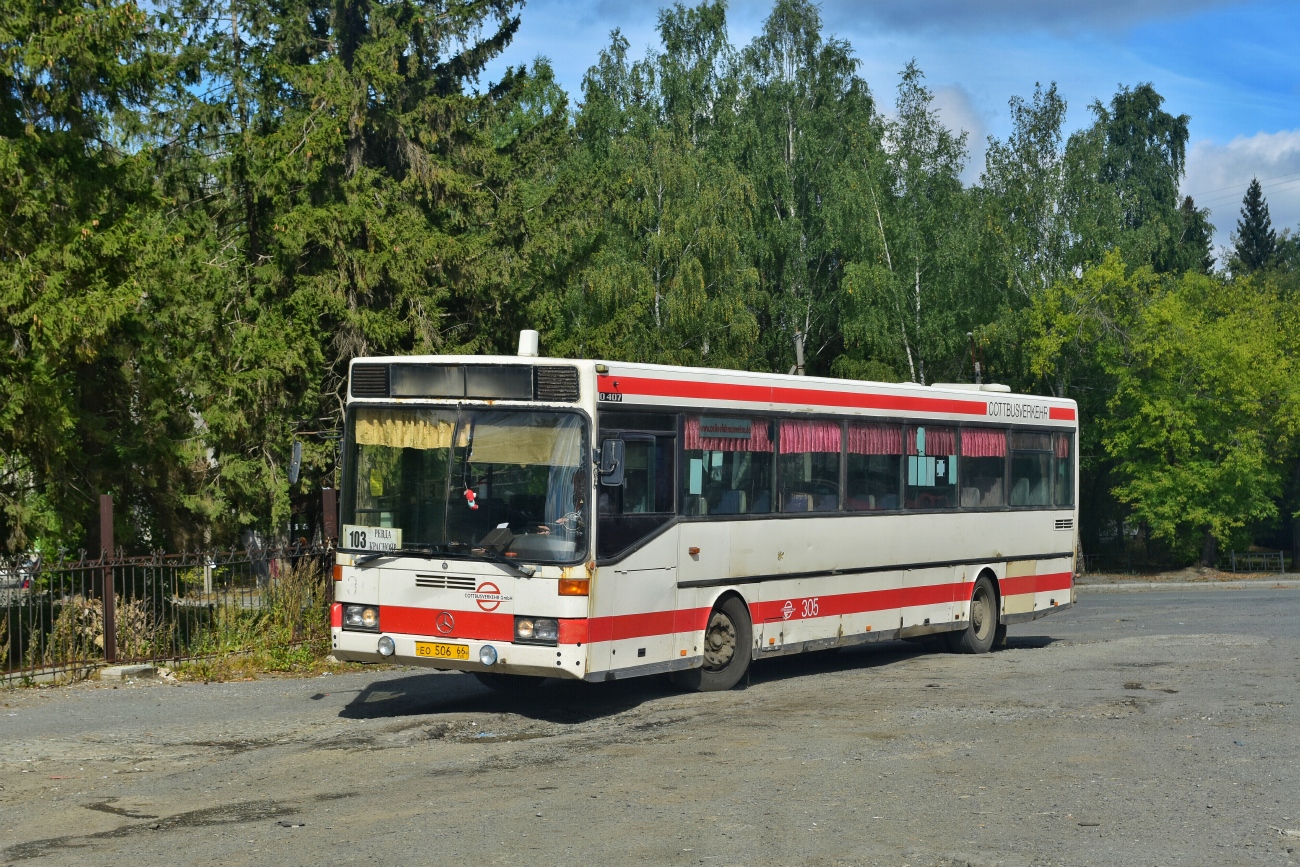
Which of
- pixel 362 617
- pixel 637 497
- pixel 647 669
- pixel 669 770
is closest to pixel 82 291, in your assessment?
pixel 362 617

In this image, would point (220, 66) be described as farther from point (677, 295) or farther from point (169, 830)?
point (169, 830)

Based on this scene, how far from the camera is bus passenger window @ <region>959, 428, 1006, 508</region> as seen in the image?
1780cm

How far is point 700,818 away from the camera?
830 centimetres

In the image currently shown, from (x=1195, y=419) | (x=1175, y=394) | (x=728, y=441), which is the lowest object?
(x=728, y=441)

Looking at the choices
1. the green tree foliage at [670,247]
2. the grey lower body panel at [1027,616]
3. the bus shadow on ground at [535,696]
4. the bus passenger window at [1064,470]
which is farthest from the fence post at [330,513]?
the green tree foliage at [670,247]

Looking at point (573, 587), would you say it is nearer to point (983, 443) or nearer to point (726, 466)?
point (726, 466)

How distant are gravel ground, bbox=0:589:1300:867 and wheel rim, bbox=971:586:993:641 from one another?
2307mm

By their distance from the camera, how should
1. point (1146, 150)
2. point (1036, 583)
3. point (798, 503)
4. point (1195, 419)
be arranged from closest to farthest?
point (798, 503)
point (1036, 583)
point (1195, 419)
point (1146, 150)

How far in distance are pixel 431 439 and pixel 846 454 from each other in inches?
200

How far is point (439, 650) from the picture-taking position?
12.0m

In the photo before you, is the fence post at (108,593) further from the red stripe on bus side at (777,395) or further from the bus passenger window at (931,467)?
the bus passenger window at (931,467)

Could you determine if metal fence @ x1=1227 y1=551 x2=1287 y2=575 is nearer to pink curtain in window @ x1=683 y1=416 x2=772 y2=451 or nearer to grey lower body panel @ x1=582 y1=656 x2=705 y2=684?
pink curtain in window @ x1=683 y1=416 x2=772 y2=451

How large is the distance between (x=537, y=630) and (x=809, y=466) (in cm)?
427

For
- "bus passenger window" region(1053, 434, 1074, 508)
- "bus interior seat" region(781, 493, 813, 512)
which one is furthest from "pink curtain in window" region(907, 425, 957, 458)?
"bus passenger window" region(1053, 434, 1074, 508)
